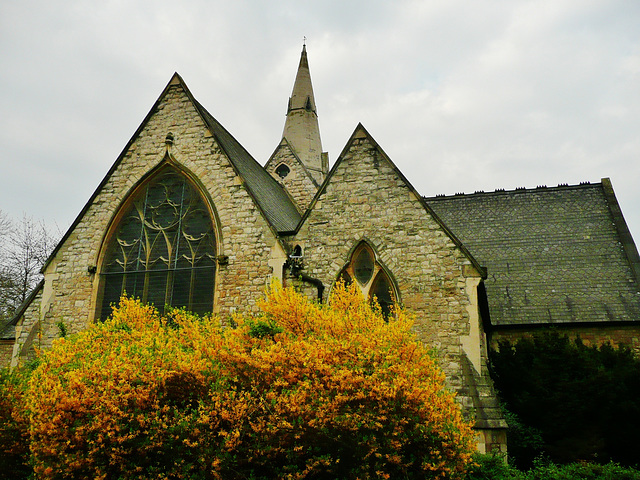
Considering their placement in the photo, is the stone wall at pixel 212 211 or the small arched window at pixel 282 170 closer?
the stone wall at pixel 212 211

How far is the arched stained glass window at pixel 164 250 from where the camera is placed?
12.9 metres

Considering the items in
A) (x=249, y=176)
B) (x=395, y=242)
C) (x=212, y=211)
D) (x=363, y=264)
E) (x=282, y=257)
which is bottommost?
(x=363, y=264)

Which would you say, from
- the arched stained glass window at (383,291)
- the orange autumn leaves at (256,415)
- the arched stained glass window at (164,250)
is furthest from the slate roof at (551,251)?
the orange autumn leaves at (256,415)

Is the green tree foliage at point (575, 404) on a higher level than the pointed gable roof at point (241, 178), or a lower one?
lower

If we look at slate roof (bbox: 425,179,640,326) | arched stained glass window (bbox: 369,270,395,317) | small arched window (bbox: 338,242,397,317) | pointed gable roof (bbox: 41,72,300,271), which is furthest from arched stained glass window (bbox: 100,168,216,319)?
slate roof (bbox: 425,179,640,326)

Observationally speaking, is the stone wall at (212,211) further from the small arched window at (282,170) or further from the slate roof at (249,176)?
the small arched window at (282,170)

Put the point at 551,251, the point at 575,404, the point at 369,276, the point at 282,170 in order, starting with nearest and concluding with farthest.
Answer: the point at 575,404
the point at 369,276
the point at 551,251
the point at 282,170

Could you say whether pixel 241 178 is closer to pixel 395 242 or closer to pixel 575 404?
pixel 395 242

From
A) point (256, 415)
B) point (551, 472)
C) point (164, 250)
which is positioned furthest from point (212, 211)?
point (551, 472)

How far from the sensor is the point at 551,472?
8109 mm

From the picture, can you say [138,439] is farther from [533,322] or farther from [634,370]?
[533,322]

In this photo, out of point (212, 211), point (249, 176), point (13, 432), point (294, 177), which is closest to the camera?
point (13, 432)

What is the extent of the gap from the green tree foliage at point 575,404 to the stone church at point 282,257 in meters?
1.70

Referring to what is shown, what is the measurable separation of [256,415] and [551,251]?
13.5 meters
